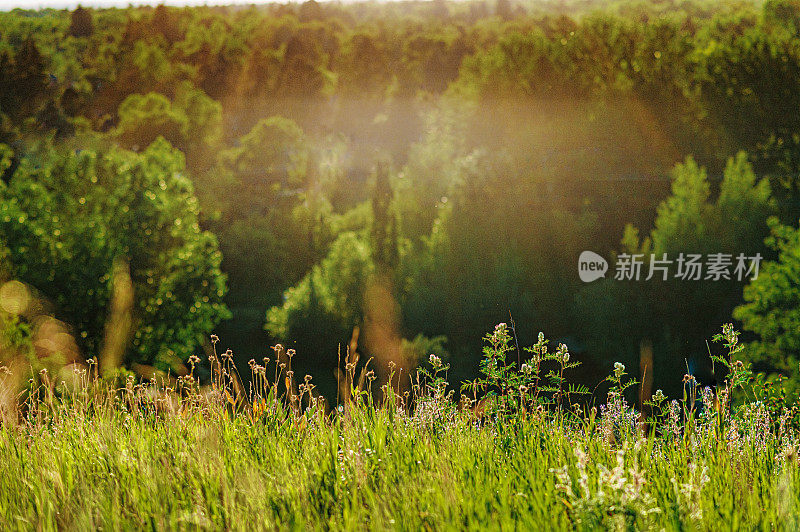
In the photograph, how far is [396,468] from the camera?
10.3 ft

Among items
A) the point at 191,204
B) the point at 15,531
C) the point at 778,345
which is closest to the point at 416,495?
the point at 15,531

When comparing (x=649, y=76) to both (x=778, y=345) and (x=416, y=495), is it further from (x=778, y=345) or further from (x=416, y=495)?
(x=416, y=495)

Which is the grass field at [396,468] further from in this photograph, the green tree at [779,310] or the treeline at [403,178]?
the green tree at [779,310]

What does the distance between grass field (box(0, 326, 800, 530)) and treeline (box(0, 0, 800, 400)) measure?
18.5ft

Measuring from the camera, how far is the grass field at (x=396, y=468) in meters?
2.66

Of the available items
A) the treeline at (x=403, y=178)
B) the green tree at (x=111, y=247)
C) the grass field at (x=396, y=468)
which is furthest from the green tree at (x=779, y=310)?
the grass field at (x=396, y=468)

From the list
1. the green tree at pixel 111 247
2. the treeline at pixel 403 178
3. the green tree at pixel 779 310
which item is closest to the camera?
the green tree at pixel 779 310

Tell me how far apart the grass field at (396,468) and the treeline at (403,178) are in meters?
5.64

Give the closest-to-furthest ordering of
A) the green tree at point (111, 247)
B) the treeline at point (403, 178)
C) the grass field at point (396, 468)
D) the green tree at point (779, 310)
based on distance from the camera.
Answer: the grass field at point (396, 468)
the green tree at point (779, 310)
the green tree at point (111, 247)
the treeline at point (403, 178)

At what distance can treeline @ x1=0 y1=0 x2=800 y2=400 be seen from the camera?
96.3 ft

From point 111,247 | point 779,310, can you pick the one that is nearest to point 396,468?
point 779,310

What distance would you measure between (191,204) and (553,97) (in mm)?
30934

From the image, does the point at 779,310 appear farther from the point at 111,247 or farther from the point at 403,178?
the point at 111,247

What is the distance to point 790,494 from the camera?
8.94ft
